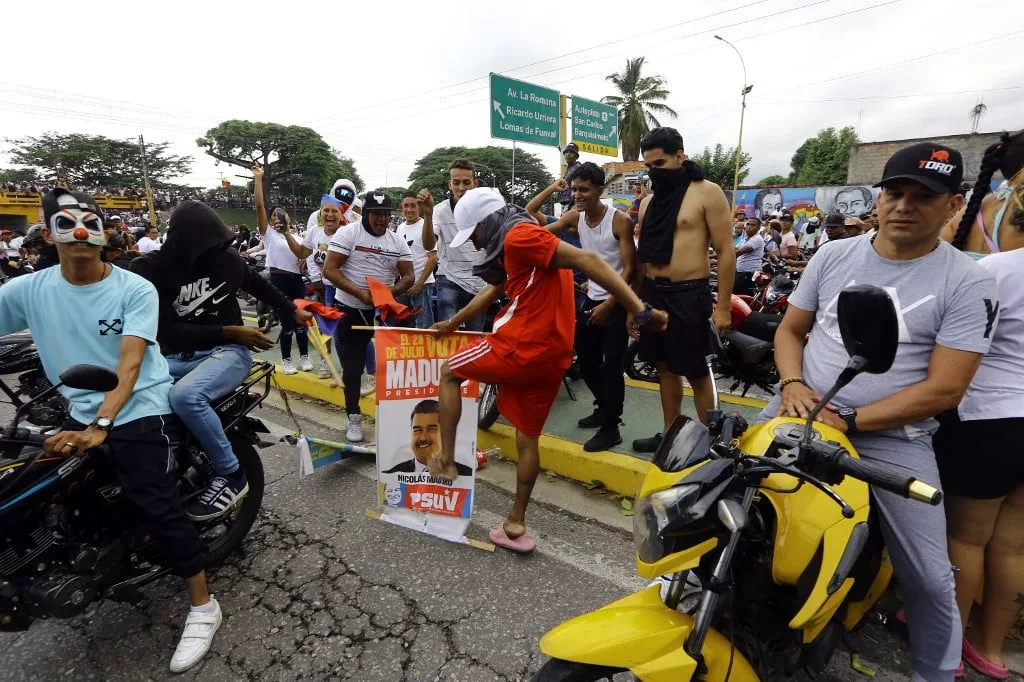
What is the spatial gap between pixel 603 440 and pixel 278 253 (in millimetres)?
4697

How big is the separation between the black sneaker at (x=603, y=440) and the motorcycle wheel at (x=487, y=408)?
33.1 inches

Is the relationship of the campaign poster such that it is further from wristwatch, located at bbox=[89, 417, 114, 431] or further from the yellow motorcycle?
the yellow motorcycle

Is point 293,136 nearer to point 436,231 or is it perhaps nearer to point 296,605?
point 436,231

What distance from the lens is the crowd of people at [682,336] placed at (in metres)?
1.73

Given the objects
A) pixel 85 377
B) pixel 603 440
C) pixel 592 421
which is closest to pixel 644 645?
pixel 85 377

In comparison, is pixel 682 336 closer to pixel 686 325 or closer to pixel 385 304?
pixel 686 325

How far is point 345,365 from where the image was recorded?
4.20 metres

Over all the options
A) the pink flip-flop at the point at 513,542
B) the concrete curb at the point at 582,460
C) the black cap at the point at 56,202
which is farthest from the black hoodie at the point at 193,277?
the pink flip-flop at the point at 513,542

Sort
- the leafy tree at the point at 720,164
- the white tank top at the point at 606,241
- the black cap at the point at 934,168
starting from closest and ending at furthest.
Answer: the black cap at the point at 934,168
the white tank top at the point at 606,241
the leafy tree at the point at 720,164

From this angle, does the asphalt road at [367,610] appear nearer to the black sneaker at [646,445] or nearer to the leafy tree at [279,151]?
the black sneaker at [646,445]

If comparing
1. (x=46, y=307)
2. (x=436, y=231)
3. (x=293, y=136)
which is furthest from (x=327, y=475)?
(x=293, y=136)

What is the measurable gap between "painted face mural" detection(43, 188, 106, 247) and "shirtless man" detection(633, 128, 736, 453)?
9.25 ft

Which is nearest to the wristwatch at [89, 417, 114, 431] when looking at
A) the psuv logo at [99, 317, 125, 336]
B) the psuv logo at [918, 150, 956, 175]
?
the psuv logo at [99, 317, 125, 336]

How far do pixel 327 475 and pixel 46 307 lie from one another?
2.03 metres
